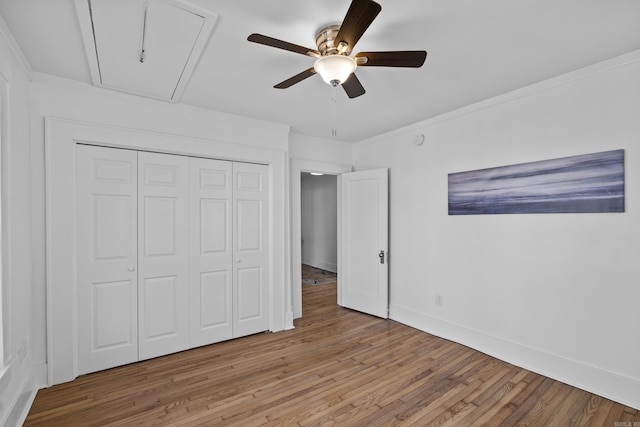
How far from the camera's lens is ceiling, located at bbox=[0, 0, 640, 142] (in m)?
1.75

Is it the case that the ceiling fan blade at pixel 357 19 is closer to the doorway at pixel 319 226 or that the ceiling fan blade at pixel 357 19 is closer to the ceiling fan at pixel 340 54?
the ceiling fan at pixel 340 54

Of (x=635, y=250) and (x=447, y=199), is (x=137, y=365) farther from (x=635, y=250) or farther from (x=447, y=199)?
(x=635, y=250)

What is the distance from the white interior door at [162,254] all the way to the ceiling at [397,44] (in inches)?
31.9

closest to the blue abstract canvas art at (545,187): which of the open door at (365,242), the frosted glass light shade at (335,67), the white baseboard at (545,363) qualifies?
the open door at (365,242)

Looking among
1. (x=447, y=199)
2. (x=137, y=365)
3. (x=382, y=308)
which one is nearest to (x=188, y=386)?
(x=137, y=365)

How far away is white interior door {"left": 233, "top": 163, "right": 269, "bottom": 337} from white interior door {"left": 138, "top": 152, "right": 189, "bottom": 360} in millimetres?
559

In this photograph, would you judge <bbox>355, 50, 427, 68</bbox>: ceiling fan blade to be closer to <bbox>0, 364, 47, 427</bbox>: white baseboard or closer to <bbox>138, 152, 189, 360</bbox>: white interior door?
<bbox>138, 152, 189, 360</bbox>: white interior door

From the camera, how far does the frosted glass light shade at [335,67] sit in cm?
180

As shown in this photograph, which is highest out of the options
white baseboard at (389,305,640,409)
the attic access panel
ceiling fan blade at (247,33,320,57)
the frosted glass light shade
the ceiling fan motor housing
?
the attic access panel

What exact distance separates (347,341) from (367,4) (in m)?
3.21

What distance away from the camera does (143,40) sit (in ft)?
6.63

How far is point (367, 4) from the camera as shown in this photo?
1362mm

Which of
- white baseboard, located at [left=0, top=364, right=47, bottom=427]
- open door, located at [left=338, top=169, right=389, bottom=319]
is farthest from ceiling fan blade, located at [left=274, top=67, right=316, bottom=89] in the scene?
white baseboard, located at [left=0, top=364, right=47, bottom=427]

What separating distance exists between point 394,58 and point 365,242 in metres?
2.94
